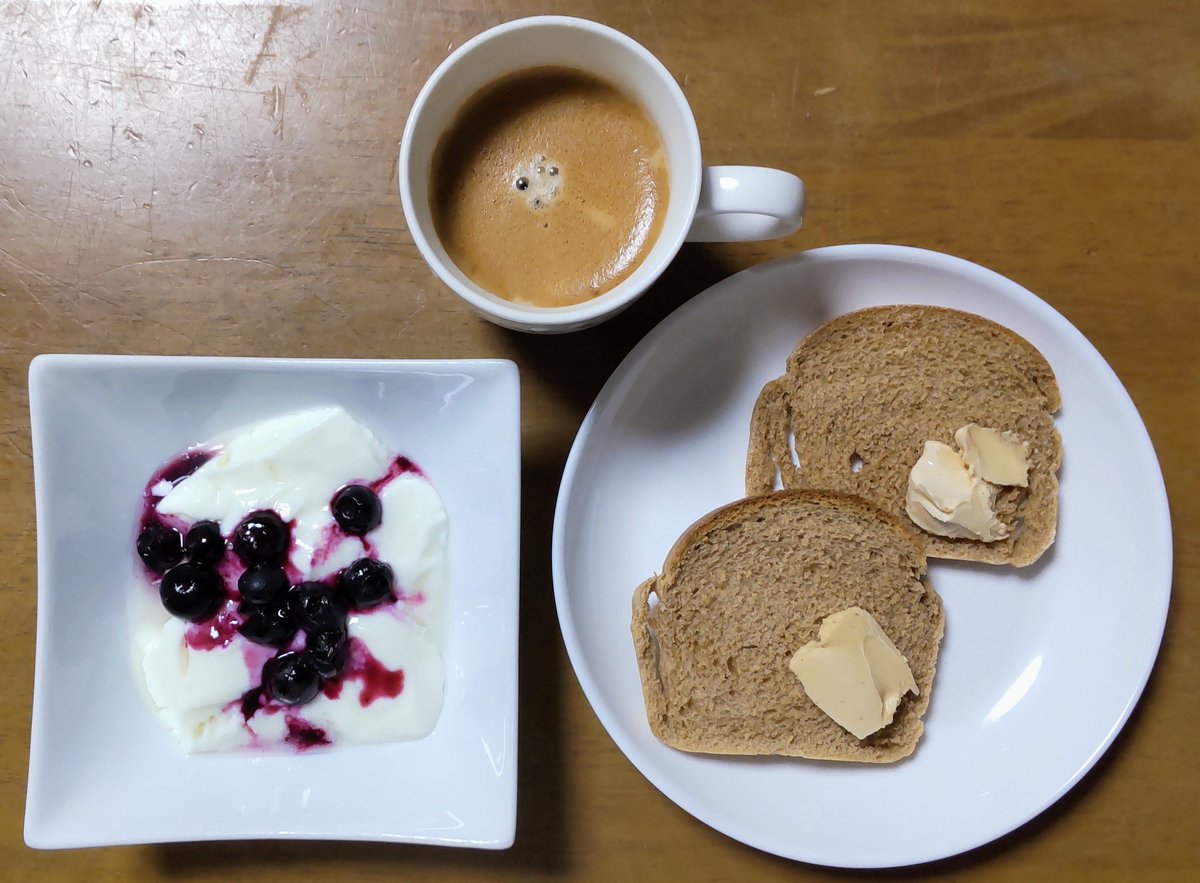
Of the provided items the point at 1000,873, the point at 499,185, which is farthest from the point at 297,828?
the point at 1000,873

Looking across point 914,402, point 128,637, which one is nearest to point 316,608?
point 128,637

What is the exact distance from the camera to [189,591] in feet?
3.37

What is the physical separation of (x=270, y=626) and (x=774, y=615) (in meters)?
0.62

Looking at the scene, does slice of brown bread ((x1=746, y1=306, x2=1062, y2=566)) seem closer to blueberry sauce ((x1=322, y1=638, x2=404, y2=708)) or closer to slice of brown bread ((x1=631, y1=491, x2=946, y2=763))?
slice of brown bread ((x1=631, y1=491, x2=946, y2=763))

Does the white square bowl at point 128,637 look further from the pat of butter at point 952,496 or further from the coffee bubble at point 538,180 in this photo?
the pat of butter at point 952,496

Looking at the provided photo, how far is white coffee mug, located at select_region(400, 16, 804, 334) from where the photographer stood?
3.05 ft

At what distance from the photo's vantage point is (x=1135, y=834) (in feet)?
4.00

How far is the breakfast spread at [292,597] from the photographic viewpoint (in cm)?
105

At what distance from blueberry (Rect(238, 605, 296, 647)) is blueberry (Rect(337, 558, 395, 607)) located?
2.8 inches

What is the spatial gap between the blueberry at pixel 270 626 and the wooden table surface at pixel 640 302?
0.30 metres

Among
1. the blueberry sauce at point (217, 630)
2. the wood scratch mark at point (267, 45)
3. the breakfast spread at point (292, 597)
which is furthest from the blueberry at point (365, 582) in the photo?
the wood scratch mark at point (267, 45)

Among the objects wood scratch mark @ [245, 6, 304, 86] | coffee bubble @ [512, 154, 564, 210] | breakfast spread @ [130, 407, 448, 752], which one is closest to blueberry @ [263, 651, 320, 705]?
breakfast spread @ [130, 407, 448, 752]

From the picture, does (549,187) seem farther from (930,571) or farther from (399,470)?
(930,571)

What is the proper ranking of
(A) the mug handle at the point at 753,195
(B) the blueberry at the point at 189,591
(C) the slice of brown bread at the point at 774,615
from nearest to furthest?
(A) the mug handle at the point at 753,195 < (B) the blueberry at the point at 189,591 < (C) the slice of brown bread at the point at 774,615
